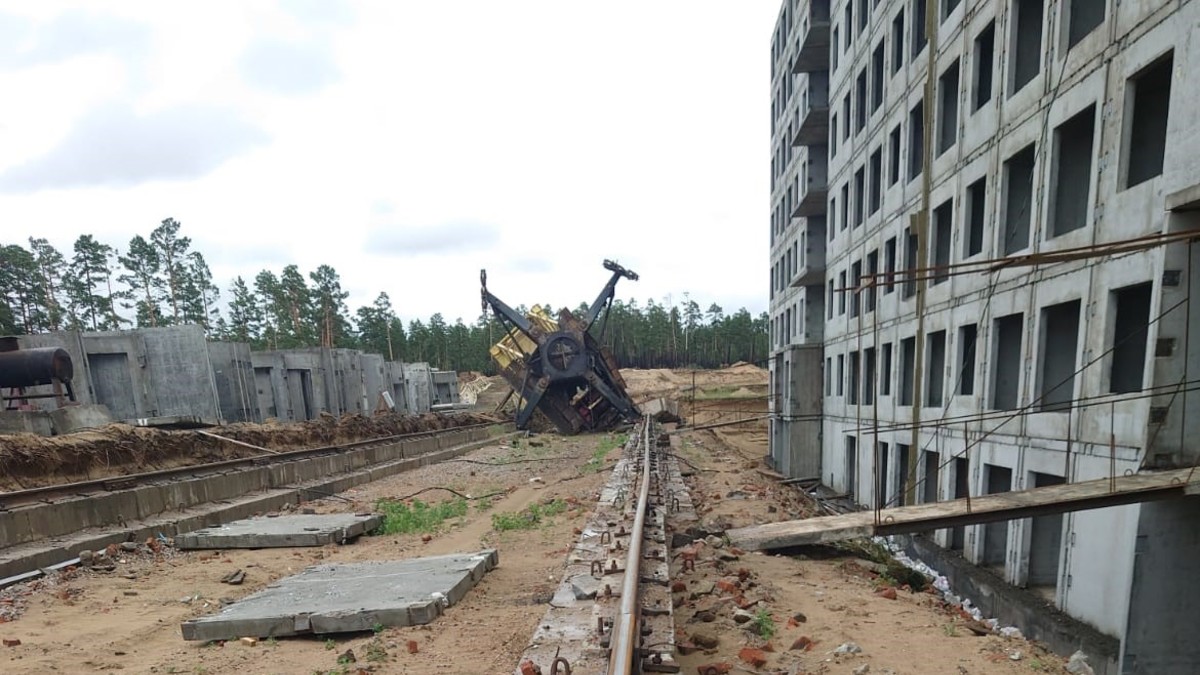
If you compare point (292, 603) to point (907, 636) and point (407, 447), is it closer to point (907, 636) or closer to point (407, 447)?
point (907, 636)

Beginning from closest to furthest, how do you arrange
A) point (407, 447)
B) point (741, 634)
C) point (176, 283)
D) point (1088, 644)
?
point (741, 634) → point (1088, 644) → point (407, 447) → point (176, 283)

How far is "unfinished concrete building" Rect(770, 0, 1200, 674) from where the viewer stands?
611 centimetres

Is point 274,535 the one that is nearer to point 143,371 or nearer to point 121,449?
point 121,449

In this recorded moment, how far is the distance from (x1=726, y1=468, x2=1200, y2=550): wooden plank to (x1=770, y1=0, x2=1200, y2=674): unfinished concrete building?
42 centimetres

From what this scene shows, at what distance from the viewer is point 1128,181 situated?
7.02m

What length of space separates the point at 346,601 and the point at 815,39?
2424cm

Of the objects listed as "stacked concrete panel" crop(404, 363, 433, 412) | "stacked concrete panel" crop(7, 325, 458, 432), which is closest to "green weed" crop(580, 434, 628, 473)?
"stacked concrete panel" crop(7, 325, 458, 432)

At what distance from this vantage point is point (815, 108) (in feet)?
73.8

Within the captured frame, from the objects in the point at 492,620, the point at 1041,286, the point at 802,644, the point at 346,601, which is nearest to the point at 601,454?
the point at 1041,286

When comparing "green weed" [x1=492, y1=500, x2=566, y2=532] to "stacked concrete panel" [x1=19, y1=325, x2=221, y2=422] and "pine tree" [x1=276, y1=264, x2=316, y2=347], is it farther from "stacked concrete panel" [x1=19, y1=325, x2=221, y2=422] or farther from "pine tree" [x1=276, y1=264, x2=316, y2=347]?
"pine tree" [x1=276, y1=264, x2=316, y2=347]

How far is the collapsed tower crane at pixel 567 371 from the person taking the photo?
28609 mm

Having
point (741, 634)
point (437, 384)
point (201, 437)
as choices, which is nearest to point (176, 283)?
point (437, 384)

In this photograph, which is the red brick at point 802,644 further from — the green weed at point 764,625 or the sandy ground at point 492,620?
the green weed at point 764,625

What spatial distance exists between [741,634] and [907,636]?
5.67 ft
